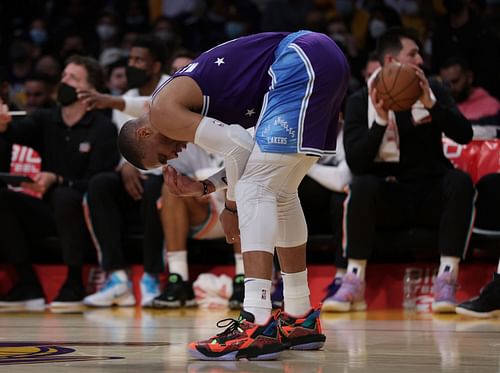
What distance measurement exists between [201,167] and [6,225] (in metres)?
1.33

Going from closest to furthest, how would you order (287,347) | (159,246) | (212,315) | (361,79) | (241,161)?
(241,161), (287,347), (212,315), (159,246), (361,79)

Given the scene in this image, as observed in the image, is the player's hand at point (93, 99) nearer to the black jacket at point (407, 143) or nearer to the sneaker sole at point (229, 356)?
the black jacket at point (407, 143)

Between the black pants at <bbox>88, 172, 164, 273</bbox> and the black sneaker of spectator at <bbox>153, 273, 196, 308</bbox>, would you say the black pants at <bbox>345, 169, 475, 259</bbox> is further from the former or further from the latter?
the black pants at <bbox>88, 172, 164, 273</bbox>

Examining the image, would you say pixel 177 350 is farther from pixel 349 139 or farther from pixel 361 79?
pixel 361 79

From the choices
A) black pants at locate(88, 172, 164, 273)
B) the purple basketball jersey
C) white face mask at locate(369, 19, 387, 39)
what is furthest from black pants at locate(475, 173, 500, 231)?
white face mask at locate(369, 19, 387, 39)

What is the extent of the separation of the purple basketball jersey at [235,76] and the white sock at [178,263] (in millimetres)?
2347

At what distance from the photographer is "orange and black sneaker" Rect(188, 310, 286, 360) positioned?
10.6ft

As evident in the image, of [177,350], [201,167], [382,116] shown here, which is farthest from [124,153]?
[201,167]

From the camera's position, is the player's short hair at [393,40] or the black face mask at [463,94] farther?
the black face mask at [463,94]

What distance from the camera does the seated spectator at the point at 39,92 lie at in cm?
773

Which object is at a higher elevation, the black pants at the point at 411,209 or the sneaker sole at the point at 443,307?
the black pants at the point at 411,209

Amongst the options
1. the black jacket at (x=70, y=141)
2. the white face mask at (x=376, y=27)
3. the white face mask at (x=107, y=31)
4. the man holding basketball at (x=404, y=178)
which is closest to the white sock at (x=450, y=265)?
the man holding basketball at (x=404, y=178)

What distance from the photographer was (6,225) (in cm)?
615

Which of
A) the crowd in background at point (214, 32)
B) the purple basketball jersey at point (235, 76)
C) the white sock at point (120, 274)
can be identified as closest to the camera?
the purple basketball jersey at point (235, 76)
